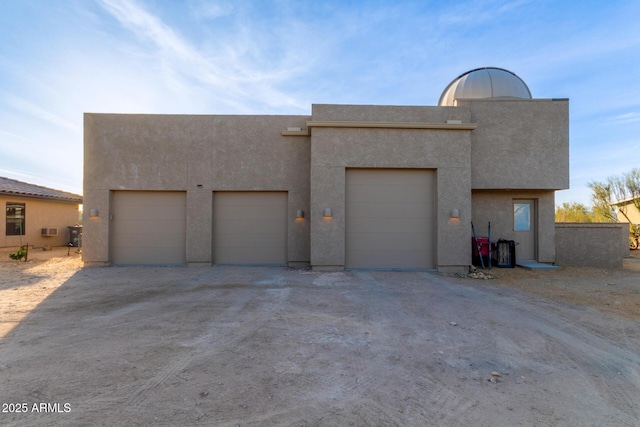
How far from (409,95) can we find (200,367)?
11.2 meters

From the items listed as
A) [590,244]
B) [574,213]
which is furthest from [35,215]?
[574,213]

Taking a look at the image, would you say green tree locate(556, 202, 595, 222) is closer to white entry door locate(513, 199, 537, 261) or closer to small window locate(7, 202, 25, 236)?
white entry door locate(513, 199, 537, 261)

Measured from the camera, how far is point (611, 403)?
2701 millimetres

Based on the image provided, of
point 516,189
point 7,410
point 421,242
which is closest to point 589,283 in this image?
point 516,189

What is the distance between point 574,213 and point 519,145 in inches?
633

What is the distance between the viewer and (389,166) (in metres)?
9.65

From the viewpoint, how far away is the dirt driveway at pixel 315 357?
253cm

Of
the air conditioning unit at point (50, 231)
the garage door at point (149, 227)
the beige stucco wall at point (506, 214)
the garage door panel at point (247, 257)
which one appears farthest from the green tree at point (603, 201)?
the air conditioning unit at point (50, 231)

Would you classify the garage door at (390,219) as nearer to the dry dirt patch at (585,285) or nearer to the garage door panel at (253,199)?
the dry dirt patch at (585,285)

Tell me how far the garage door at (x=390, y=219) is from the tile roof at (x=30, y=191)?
1553cm

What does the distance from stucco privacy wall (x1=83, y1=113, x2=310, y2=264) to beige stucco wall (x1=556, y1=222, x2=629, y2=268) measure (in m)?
9.70

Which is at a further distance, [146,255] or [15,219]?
[15,219]

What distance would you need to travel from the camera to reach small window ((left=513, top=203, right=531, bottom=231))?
11.2m

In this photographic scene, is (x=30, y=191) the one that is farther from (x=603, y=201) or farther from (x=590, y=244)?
(x=603, y=201)
